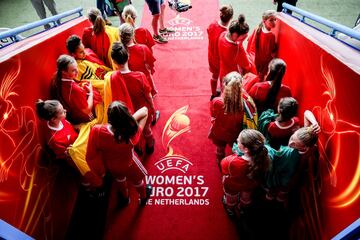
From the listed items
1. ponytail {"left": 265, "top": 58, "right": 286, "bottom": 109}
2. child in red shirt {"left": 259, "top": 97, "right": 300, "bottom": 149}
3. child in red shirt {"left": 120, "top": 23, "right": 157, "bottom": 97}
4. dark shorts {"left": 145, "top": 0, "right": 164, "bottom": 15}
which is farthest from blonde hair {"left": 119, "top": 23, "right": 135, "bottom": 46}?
dark shorts {"left": 145, "top": 0, "right": 164, "bottom": 15}

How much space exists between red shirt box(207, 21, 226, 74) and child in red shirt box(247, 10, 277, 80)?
476mm

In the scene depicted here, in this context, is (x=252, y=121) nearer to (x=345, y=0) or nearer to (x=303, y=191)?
(x=303, y=191)

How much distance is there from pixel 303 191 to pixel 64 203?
2371mm

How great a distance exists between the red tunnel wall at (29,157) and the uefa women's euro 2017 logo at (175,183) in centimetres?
93

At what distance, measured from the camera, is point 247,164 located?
6.84 feet

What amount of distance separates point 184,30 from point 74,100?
3.82m

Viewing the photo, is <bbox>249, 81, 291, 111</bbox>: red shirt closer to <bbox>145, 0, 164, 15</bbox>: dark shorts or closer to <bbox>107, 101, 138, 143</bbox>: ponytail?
<bbox>107, 101, 138, 143</bbox>: ponytail

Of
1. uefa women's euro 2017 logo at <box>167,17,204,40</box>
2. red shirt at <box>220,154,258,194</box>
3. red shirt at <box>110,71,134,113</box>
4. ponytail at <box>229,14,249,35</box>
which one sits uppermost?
ponytail at <box>229,14,249,35</box>

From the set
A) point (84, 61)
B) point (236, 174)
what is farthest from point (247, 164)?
point (84, 61)

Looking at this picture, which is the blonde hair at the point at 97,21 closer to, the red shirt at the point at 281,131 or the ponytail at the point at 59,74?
the ponytail at the point at 59,74

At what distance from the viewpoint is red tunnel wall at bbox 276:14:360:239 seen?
180 cm

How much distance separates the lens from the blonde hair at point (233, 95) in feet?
7.73

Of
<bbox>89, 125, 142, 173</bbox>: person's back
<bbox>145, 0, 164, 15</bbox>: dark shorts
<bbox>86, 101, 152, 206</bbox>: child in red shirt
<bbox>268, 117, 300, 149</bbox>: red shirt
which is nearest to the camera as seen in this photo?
<bbox>86, 101, 152, 206</bbox>: child in red shirt

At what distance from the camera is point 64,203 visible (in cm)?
277
